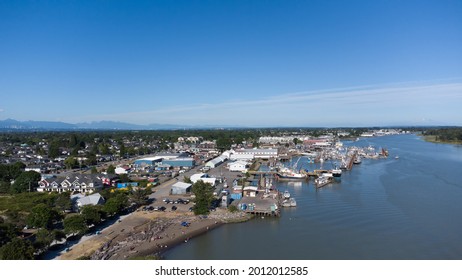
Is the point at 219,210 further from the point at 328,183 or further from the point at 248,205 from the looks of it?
the point at 328,183

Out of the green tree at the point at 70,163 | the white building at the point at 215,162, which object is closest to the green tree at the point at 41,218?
the white building at the point at 215,162

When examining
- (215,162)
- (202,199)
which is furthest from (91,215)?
(215,162)

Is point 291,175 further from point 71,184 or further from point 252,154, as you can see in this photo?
point 71,184

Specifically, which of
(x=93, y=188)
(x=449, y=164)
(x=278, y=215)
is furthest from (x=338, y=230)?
(x=449, y=164)

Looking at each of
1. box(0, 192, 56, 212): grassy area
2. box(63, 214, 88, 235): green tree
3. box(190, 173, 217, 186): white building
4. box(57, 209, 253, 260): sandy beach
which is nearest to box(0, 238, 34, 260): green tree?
box(57, 209, 253, 260): sandy beach

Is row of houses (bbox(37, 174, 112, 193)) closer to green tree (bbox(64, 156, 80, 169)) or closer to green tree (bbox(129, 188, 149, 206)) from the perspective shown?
green tree (bbox(129, 188, 149, 206))
